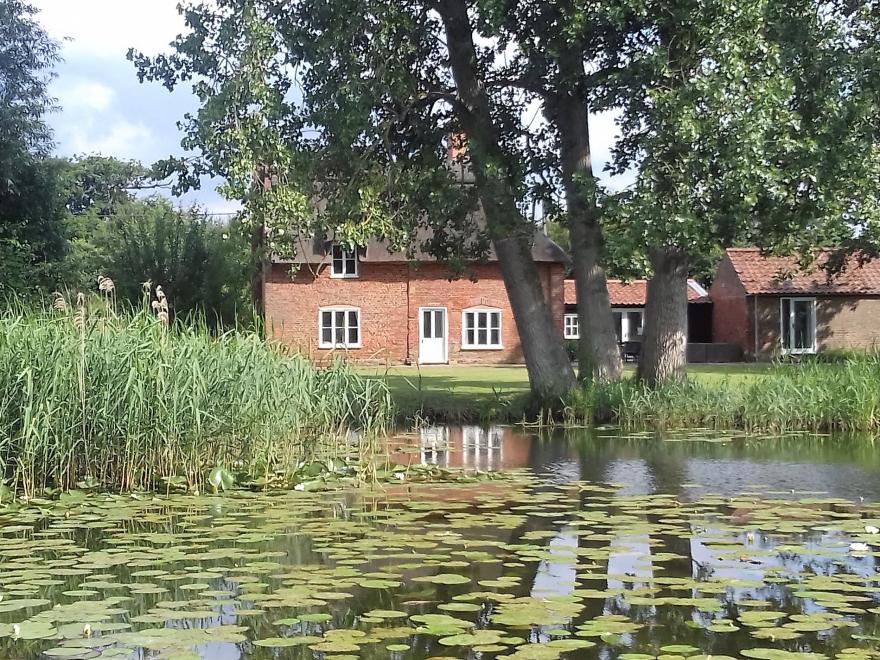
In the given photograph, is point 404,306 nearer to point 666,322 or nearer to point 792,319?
point 792,319

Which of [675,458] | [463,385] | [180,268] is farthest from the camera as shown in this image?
[180,268]

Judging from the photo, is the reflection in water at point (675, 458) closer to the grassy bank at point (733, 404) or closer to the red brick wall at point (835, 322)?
the grassy bank at point (733, 404)

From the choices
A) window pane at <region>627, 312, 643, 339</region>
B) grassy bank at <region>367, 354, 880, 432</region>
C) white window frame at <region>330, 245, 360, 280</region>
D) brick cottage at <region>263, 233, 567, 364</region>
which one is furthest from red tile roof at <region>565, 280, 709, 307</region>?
grassy bank at <region>367, 354, 880, 432</region>

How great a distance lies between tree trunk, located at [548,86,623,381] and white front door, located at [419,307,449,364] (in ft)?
63.6

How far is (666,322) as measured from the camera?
66.6 feet

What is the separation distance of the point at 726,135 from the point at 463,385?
38.0ft

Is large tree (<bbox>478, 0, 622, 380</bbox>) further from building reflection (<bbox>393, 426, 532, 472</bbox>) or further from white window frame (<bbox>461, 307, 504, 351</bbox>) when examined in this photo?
white window frame (<bbox>461, 307, 504, 351</bbox>)

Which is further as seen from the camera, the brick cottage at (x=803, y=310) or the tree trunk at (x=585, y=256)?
the brick cottage at (x=803, y=310)

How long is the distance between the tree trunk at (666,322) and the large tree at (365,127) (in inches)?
60.4

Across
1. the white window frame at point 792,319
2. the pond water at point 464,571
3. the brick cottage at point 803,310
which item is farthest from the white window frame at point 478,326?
the pond water at point 464,571

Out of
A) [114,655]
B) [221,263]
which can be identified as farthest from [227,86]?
[221,263]

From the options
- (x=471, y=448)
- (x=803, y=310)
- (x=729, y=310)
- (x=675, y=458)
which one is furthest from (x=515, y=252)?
(x=729, y=310)

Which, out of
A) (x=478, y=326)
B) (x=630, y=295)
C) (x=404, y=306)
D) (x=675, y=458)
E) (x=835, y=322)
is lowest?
(x=675, y=458)

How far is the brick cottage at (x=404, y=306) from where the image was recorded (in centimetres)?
3931
